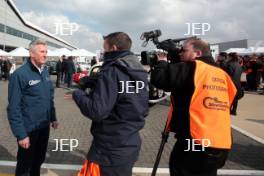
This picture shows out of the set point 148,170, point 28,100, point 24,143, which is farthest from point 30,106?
point 148,170

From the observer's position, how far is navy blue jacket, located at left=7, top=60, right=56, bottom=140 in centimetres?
378

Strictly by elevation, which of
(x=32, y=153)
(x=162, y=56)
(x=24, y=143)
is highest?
(x=162, y=56)

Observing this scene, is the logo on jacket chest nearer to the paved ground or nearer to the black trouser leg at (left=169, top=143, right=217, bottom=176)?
the black trouser leg at (left=169, top=143, right=217, bottom=176)

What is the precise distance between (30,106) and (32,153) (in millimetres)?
539

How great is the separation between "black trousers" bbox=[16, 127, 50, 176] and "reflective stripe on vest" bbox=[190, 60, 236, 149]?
70.6 inches

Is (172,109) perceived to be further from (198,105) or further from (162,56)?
(162,56)

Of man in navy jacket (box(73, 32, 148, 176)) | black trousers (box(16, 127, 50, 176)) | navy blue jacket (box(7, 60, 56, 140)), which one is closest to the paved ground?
black trousers (box(16, 127, 50, 176))

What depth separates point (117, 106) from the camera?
9.86ft

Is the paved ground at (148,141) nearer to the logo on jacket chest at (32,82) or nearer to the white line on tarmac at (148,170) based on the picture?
the white line on tarmac at (148,170)

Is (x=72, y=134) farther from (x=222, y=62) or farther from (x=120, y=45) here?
(x=222, y=62)

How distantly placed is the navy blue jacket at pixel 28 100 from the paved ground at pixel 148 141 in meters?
1.62

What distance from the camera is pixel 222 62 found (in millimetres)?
12273

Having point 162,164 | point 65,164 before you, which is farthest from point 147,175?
point 65,164

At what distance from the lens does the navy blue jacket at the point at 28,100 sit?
149 inches
